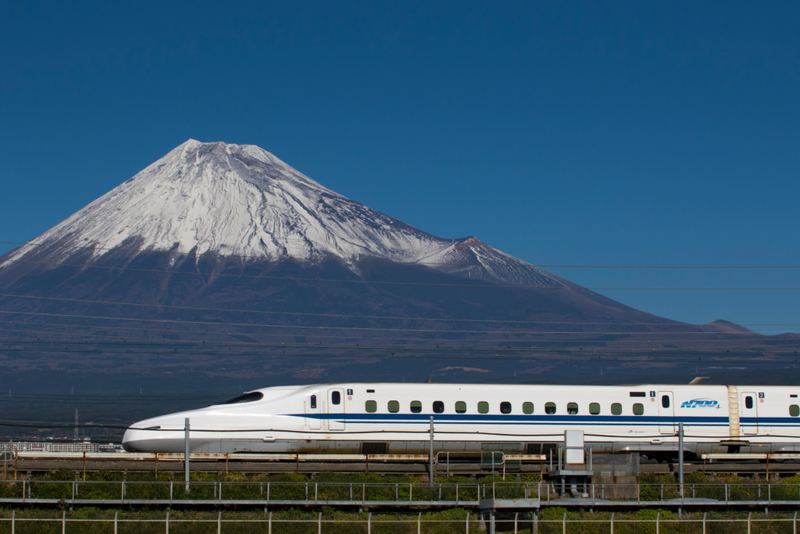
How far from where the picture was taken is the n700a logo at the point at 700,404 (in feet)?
158

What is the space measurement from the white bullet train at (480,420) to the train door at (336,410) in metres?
0.05

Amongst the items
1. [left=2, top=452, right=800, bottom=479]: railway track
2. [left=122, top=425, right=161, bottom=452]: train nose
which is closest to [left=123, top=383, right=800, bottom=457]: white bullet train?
[left=122, top=425, right=161, bottom=452]: train nose

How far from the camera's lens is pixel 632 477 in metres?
39.9

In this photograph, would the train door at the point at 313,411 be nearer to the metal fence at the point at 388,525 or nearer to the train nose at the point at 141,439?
the train nose at the point at 141,439

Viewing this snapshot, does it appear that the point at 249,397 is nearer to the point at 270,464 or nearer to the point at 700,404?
the point at 270,464

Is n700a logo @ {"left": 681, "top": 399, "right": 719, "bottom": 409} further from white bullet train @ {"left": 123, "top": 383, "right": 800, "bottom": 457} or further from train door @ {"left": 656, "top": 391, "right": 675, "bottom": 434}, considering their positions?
train door @ {"left": 656, "top": 391, "right": 675, "bottom": 434}

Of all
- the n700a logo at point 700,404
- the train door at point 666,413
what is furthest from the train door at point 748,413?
the train door at point 666,413

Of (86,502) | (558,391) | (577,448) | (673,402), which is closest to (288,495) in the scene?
(86,502)

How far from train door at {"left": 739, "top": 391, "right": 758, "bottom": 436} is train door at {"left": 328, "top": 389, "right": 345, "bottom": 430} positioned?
2053 cm

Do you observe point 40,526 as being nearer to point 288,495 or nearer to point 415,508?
point 288,495

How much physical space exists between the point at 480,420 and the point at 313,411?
8.31 meters

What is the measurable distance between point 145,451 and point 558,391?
2064 cm

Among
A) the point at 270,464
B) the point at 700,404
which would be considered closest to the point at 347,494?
the point at 270,464

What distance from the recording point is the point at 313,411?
4594cm
